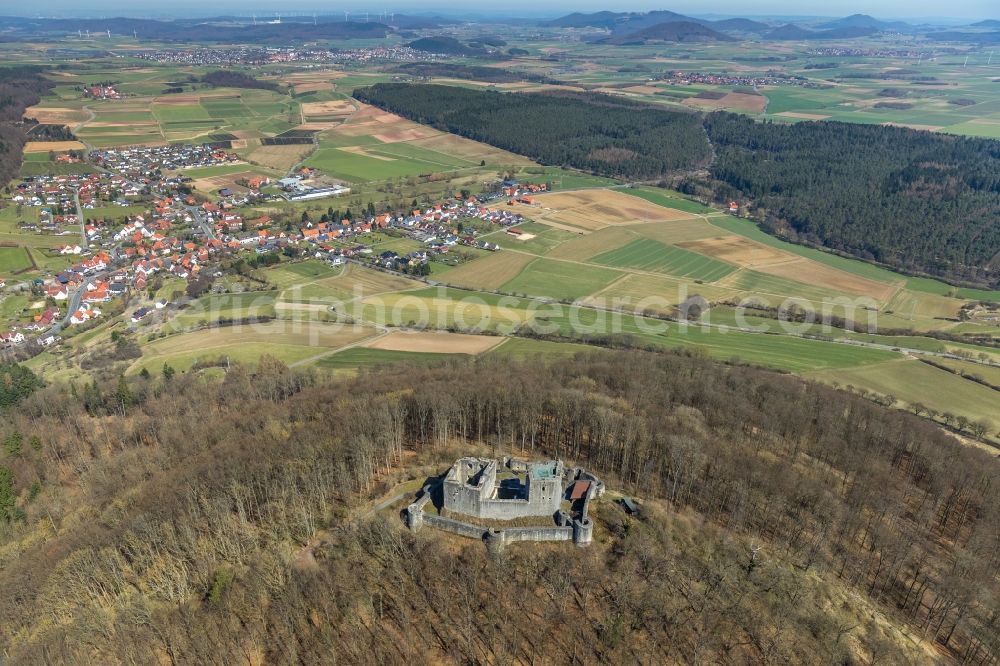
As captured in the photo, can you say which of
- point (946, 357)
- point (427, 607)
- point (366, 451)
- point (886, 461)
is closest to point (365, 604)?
point (427, 607)

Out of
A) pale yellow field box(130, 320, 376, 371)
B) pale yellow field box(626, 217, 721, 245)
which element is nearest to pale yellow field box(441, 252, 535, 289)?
pale yellow field box(130, 320, 376, 371)

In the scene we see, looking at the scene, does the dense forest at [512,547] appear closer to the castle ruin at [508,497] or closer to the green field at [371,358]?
the castle ruin at [508,497]

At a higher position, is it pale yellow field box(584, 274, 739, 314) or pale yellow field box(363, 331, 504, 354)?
pale yellow field box(584, 274, 739, 314)

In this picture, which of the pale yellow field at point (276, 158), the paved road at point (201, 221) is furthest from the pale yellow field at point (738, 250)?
the pale yellow field at point (276, 158)

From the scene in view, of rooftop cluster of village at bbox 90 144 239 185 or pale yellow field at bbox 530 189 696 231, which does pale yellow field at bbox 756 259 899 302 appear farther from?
rooftop cluster of village at bbox 90 144 239 185

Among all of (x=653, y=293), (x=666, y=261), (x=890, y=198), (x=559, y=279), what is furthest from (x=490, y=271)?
(x=890, y=198)

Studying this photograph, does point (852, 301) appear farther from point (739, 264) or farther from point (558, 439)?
point (558, 439)
